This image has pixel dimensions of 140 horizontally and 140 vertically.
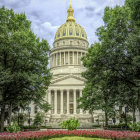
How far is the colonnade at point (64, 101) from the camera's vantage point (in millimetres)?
71875

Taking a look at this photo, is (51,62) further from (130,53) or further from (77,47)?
(130,53)

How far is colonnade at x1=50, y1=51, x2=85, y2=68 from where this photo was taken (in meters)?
96.8

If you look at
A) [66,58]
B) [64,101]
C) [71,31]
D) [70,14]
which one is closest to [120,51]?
[64,101]

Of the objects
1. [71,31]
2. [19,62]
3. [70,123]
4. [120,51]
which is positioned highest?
[71,31]

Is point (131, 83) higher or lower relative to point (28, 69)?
lower

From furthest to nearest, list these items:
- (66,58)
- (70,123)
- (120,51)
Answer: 1. (66,58)
2. (120,51)
3. (70,123)

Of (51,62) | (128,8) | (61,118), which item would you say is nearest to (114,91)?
(128,8)

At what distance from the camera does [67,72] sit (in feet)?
302

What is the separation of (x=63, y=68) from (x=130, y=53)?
72.2 metres

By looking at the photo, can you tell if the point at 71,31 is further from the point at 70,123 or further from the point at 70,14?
the point at 70,123

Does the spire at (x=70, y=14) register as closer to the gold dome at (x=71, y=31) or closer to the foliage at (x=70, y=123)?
the gold dome at (x=71, y=31)

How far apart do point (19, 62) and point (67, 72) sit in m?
66.7

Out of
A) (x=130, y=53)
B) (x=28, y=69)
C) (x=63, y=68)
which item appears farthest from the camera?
(x=63, y=68)

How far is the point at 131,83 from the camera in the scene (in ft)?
81.8
